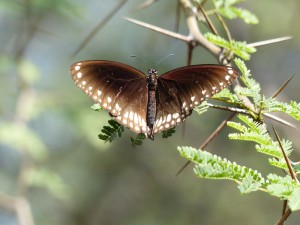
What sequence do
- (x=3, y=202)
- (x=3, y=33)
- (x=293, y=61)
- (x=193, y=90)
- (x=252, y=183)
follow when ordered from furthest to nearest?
(x=293, y=61) < (x=3, y=33) < (x=3, y=202) < (x=193, y=90) < (x=252, y=183)


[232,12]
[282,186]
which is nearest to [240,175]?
→ [282,186]

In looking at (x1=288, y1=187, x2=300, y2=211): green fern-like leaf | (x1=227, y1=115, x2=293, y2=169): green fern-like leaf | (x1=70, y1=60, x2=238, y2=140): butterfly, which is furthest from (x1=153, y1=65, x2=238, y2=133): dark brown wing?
(x1=288, y1=187, x2=300, y2=211): green fern-like leaf

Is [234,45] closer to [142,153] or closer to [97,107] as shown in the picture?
[97,107]

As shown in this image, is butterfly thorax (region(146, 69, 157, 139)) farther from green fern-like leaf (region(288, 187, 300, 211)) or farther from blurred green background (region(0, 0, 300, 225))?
blurred green background (region(0, 0, 300, 225))

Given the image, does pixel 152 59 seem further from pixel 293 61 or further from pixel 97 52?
pixel 293 61

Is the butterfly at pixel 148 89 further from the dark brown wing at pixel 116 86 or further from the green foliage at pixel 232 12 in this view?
the green foliage at pixel 232 12

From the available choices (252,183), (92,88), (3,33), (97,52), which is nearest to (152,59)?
(97,52)

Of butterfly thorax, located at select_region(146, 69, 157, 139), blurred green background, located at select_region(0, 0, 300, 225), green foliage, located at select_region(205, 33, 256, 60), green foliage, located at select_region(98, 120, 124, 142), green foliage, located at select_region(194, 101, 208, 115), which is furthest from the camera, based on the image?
blurred green background, located at select_region(0, 0, 300, 225)

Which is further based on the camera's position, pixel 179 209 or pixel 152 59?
pixel 179 209

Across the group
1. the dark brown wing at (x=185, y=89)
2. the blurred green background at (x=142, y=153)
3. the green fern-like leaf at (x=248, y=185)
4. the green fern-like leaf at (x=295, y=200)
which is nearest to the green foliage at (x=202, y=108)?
the dark brown wing at (x=185, y=89)
